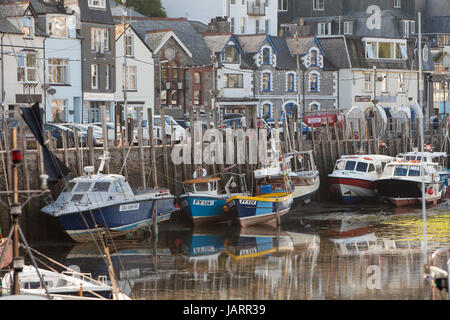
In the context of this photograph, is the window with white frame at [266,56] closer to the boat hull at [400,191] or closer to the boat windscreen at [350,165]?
the boat windscreen at [350,165]

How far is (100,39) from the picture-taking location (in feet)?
184

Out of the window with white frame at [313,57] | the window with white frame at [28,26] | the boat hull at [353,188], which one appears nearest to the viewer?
the boat hull at [353,188]

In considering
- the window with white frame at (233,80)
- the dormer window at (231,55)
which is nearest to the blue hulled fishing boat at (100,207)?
the window with white frame at (233,80)

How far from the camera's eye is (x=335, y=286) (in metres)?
23.6

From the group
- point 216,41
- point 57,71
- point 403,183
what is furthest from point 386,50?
point 403,183

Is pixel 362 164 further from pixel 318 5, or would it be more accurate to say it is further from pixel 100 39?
pixel 318 5

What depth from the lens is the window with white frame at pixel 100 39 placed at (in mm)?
55656

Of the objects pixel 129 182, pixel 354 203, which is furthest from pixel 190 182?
pixel 354 203

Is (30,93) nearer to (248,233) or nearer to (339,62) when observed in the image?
(248,233)

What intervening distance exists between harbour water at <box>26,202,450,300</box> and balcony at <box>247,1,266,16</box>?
44188 mm

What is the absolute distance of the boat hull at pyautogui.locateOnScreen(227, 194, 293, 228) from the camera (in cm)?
3406

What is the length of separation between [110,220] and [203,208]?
485 cm

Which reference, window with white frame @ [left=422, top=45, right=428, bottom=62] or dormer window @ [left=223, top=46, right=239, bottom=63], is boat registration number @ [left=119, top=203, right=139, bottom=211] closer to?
dormer window @ [left=223, top=46, right=239, bottom=63]

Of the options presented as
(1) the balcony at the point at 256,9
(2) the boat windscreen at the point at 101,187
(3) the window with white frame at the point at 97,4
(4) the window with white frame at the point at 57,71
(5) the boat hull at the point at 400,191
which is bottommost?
(5) the boat hull at the point at 400,191
